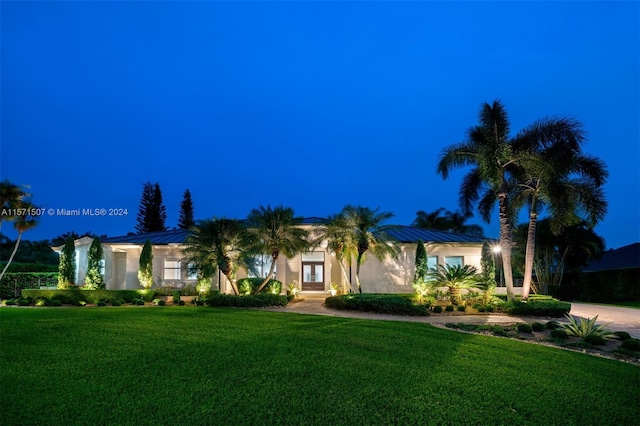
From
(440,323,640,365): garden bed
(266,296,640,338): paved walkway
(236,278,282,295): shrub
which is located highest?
(236,278,282,295): shrub

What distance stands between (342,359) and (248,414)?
2.72m

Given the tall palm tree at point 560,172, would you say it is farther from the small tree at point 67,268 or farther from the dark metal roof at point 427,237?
the small tree at point 67,268

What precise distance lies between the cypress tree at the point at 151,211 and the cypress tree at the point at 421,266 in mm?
38904

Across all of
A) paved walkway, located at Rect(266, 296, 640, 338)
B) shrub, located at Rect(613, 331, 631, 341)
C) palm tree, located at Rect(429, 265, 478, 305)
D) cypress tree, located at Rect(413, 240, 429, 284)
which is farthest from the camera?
cypress tree, located at Rect(413, 240, 429, 284)

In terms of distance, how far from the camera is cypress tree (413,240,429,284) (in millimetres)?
19672

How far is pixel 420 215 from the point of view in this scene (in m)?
41.6

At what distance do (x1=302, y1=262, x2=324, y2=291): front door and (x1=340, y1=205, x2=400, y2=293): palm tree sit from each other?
663 cm

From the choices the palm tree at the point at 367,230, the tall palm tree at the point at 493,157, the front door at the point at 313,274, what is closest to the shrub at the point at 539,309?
the tall palm tree at the point at 493,157

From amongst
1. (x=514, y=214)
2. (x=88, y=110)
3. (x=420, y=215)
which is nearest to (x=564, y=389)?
(x=514, y=214)

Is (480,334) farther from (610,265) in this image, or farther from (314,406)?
(610,265)

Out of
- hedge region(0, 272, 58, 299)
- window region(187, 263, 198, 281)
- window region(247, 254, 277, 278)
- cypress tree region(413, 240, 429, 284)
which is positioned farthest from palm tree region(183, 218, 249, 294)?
hedge region(0, 272, 58, 299)

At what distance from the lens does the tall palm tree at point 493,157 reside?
1792 cm

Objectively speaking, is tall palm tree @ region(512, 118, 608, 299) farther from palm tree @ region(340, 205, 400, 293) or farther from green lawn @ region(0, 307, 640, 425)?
green lawn @ region(0, 307, 640, 425)

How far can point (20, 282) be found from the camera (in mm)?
22641
